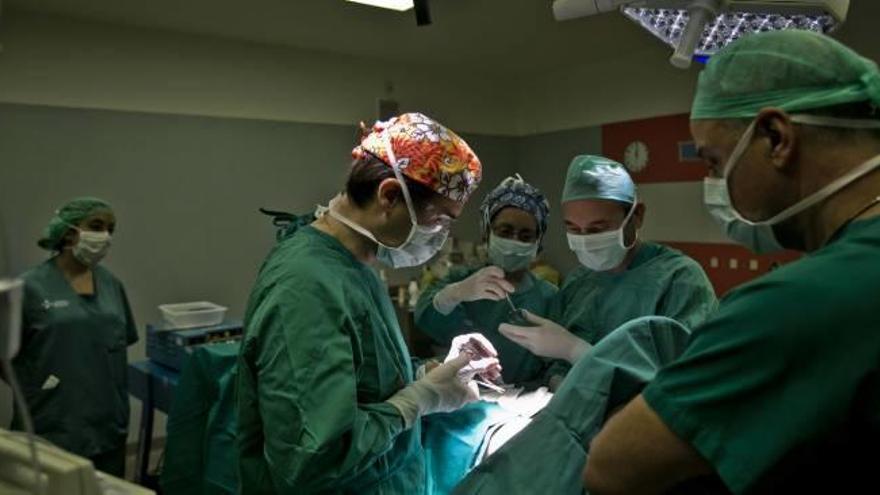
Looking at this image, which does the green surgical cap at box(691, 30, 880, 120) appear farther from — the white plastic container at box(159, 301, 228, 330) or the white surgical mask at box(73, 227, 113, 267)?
the white plastic container at box(159, 301, 228, 330)

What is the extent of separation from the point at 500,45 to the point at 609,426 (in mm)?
3799

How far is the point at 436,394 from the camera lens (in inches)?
50.6

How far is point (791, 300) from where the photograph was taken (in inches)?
25.0

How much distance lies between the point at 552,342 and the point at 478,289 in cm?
34

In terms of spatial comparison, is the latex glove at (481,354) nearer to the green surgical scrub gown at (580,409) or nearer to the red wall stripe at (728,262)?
the green surgical scrub gown at (580,409)

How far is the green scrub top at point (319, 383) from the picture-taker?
1045mm

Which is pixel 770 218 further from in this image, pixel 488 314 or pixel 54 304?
pixel 54 304

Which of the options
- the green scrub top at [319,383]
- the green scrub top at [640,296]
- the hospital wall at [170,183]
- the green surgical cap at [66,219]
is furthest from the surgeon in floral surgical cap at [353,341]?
the hospital wall at [170,183]

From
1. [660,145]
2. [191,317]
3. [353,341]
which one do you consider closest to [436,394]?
[353,341]

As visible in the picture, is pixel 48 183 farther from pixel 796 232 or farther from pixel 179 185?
pixel 796 232

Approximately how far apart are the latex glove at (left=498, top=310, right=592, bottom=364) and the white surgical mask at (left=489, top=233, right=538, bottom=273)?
0.34 meters

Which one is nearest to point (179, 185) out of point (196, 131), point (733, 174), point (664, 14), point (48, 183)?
point (196, 131)

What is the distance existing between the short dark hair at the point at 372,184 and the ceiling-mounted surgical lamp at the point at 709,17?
1.49 feet

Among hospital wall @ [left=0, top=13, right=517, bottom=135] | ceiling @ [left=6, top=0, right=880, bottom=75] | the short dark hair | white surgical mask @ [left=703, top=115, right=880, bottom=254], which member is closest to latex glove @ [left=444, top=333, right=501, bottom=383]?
the short dark hair
